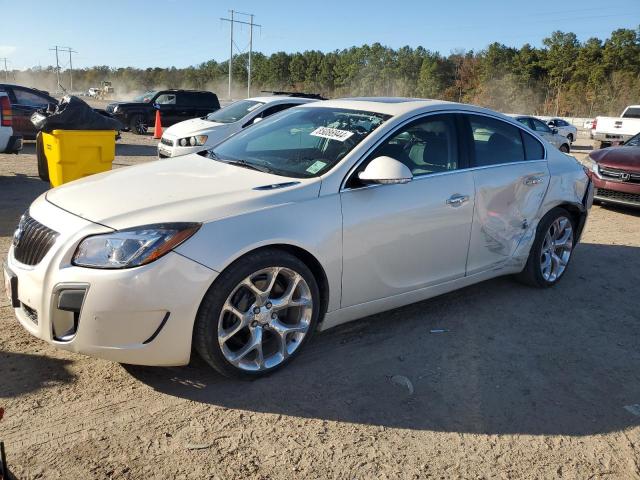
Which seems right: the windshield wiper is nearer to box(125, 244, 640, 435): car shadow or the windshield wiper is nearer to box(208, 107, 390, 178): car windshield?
box(208, 107, 390, 178): car windshield

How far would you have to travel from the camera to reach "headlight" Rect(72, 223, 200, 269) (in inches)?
113

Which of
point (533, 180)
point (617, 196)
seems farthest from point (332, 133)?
point (617, 196)

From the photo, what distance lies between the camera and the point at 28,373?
3.29 metres

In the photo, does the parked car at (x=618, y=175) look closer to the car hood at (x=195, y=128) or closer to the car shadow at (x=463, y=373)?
the car shadow at (x=463, y=373)

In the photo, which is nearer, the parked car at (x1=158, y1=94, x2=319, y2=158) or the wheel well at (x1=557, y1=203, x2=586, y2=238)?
the wheel well at (x1=557, y1=203, x2=586, y2=238)

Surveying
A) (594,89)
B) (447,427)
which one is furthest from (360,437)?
(594,89)

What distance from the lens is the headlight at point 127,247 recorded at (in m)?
2.87

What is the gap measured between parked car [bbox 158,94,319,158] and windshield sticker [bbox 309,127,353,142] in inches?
275

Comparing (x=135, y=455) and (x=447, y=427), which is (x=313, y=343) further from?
(x=135, y=455)

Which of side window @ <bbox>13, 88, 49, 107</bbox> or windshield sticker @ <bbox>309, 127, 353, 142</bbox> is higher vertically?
windshield sticker @ <bbox>309, 127, 353, 142</bbox>

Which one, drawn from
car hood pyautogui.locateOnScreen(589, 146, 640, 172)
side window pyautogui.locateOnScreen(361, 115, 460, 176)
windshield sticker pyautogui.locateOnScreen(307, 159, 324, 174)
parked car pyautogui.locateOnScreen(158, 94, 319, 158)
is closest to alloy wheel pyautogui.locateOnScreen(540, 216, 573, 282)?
side window pyautogui.locateOnScreen(361, 115, 460, 176)

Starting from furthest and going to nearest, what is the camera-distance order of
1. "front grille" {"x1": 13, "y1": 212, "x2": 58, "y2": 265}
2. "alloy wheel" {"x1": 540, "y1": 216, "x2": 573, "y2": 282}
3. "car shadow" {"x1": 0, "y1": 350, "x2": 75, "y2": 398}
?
"alloy wheel" {"x1": 540, "y1": 216, "x2": 573, "y2": 282} < "car shadow" {"x1": 0, "y1": 350, "x2": 75, "y2": 398} < "front grille" {"x1": 13, "y1": 212, "x2": 58, "y2": 265}

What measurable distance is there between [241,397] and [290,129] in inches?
82.2

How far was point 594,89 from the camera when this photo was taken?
180ft
